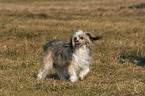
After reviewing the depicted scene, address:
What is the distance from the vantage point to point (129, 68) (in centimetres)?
877

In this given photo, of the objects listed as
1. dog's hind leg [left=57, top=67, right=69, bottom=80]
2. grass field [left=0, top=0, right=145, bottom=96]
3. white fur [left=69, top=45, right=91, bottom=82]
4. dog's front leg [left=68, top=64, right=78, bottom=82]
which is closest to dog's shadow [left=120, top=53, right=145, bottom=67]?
grass field [left=0, top=0, right=145, bottom=96]

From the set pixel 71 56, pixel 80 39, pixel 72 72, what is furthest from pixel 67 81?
pixel 80 39

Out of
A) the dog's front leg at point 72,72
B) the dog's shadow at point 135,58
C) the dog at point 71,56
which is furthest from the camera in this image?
the dog's shadow at point 135,58

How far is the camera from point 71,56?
21.9 feet

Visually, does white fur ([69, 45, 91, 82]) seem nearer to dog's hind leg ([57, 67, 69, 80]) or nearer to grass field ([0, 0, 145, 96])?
grass field ([0, 0, 145, 96])

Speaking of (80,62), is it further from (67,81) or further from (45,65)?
(45,65)

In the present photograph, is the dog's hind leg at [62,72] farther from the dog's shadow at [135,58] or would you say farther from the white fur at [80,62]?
the dog's shadow at [135,58]

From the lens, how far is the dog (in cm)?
661

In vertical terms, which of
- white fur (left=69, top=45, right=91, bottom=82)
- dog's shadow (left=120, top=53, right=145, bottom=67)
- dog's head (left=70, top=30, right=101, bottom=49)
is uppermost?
dog's head (left=70, top=30, right=101, bottom=49)

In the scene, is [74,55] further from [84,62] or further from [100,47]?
[100,47]

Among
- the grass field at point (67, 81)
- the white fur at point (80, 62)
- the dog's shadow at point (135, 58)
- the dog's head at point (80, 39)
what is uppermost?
the dog's head at point (80, 39)

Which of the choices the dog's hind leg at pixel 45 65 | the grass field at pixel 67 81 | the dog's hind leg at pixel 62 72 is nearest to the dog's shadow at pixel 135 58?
the grass field at pixel 67 81

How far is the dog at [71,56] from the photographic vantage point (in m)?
6.61

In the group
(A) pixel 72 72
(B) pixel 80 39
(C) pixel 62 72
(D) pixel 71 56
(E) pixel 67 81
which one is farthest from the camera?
(C) pixel 62 72
